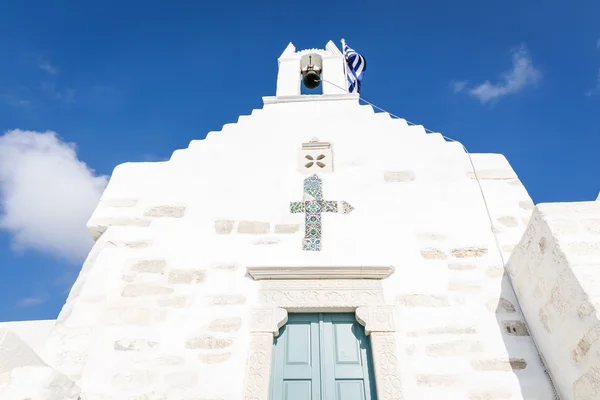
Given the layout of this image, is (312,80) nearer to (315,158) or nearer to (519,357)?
(315,158)

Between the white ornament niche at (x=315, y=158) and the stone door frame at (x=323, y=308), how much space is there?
142 cm

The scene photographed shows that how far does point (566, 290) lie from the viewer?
296 cm

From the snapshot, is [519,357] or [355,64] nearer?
[519,357]

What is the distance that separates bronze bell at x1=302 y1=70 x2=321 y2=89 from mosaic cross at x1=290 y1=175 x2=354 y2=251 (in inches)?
112

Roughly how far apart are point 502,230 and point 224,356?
300 centimetres

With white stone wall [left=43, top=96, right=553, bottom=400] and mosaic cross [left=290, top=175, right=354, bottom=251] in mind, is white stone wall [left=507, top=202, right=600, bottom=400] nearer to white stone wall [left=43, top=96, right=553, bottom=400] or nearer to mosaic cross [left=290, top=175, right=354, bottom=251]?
white stone wall [left=43, top=96, right=553, bottom=400]

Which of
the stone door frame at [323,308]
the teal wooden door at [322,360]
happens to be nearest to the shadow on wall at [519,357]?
the stone door frame at [323,308]

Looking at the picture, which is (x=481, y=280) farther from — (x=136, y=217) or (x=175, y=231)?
(x=136, y=217)

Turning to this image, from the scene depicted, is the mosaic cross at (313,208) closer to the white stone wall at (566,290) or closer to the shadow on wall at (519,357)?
the shadow on wall at (519,357)

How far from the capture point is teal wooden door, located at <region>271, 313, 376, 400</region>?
3295mm

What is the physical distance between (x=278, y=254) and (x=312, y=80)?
394 centimetres

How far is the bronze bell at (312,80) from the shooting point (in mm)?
6949

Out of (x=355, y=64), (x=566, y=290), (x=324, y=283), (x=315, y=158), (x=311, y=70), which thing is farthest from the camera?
(x=355, y=64)

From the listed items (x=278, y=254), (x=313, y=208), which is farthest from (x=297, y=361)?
(x=313, y=208)
